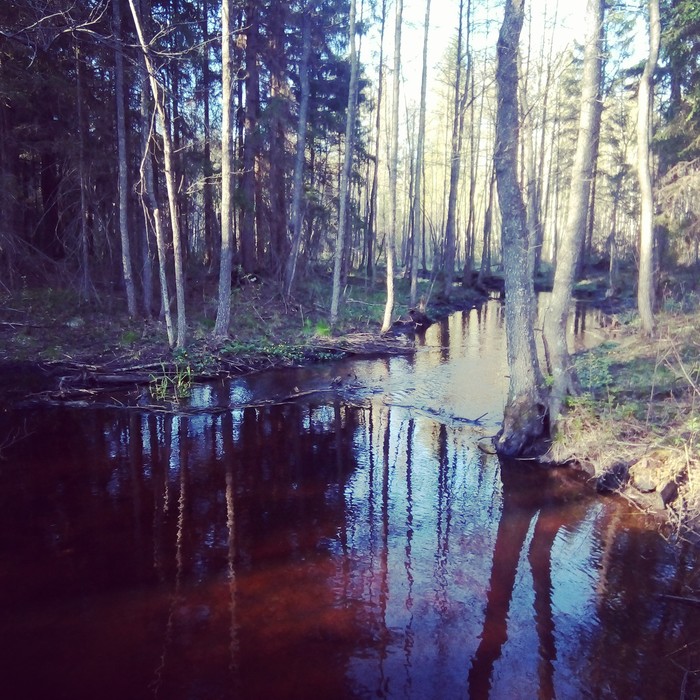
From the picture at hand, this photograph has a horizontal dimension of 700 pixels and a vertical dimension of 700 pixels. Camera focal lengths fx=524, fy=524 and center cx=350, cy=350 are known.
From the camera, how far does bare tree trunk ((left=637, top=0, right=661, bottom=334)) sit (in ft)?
41.1

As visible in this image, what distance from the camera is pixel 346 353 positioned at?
55.1 feet

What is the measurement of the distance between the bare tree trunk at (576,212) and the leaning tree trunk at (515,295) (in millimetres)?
412

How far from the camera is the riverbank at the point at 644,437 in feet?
21.9

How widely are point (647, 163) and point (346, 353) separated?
31.6 ft

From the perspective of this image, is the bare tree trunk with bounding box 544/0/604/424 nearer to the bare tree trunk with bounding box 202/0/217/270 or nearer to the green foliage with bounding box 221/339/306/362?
the green foliage with bounding box 221/339/306/362

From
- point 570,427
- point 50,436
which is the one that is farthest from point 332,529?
point 50,436

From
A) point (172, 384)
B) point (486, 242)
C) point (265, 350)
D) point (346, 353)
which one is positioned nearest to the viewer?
point (172, 384)

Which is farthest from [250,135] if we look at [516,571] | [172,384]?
[516,571]

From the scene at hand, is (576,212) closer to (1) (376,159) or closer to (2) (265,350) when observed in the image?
(2) (265,350)

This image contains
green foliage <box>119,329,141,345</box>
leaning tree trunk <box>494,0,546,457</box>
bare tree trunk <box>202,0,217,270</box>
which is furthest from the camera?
bare tree trunk <box>202,0,217,270</box>

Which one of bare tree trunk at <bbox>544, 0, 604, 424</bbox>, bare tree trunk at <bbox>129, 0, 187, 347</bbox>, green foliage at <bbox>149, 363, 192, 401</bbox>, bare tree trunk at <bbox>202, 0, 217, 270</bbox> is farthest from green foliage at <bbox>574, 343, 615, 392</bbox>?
bare tree trunk at <bbox>202, 0, 217, 270</bbox>

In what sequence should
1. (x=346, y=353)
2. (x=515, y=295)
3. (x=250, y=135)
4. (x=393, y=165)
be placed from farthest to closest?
A: (x=250, y=135) < (x=393, y=165) < (x=346, y=353) < (x=515, y=295)

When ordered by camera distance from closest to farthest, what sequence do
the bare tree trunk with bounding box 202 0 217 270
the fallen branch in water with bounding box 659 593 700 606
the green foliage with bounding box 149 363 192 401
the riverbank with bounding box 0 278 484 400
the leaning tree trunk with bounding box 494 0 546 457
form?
the fallen branch in water with bounding box 659 593 700 606, the leaning tree trunk with bounding box 494 0 546 457, the green foliage with bounding box 149 363 192 401, the riverbank with bounding box 0 278 484 400, the bare tree trunk with bounding box 202 0 217 270

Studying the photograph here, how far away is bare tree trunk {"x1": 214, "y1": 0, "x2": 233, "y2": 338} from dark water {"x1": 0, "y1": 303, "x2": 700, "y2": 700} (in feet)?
20.5
